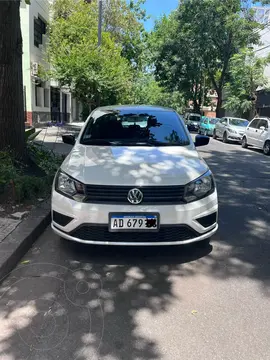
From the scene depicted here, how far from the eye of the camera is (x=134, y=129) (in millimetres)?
4941

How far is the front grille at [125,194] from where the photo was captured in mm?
3486

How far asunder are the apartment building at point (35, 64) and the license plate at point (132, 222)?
16.7 m

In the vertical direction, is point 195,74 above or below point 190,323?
above

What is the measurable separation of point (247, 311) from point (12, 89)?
16.5ft

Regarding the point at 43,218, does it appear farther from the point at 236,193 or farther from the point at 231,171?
the point at 231,171

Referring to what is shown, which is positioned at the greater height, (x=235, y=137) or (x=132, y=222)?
(x=132, y=222)

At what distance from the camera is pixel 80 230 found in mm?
3551

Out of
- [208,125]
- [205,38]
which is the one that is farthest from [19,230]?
[205,38]

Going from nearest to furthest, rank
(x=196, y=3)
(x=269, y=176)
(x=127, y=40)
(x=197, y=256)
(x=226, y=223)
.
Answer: (x=197, y=256)
(x=226, y=223)
(x=269, y=176)
(x=127, y=40)
(x=196, y=3)

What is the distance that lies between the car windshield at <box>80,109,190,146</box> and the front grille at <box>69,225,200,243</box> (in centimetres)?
143

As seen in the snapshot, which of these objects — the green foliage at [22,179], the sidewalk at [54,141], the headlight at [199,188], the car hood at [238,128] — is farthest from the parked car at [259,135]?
the headlight at [199,188]

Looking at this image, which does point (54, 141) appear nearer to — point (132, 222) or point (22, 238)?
point (22, 238)

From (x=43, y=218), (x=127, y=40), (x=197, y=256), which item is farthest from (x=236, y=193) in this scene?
(x=127, y=40)

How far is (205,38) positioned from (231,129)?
14880 millimetres
